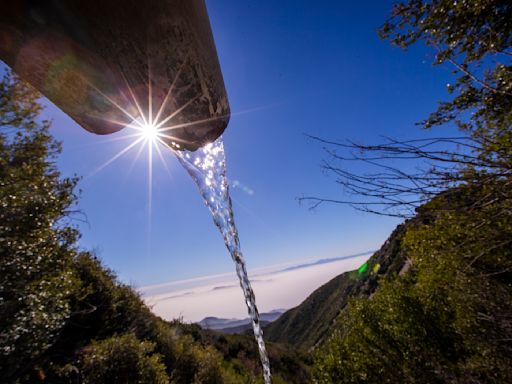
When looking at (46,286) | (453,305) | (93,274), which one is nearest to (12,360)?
(46,286)

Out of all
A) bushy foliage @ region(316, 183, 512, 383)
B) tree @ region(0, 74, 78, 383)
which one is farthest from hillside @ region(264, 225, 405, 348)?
tree @ region(0, 74, 78, 383)

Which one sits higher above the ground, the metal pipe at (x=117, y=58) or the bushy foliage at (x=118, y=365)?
the metal pipe at (x=117, y=58)

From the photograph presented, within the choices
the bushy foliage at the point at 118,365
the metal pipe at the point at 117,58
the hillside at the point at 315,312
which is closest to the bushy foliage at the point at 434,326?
the bushy foliage at the point at 118,365

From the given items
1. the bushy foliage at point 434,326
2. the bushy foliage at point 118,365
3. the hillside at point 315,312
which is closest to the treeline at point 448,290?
the bushy foliage at point 434,326

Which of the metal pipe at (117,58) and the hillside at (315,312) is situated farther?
the hillside at (315,312)

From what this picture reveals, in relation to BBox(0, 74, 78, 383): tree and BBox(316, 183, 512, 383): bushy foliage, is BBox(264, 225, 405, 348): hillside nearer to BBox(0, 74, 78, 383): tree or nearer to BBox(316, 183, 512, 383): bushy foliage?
BBox(316, 183, 512, 383): bushy foliage

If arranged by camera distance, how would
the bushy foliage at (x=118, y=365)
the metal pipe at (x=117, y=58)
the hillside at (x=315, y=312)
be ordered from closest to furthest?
the metal pipe at (x=117, y=58) < the bushy foliage at (x=118, y=365) < the hillside at (x=315, y=312)

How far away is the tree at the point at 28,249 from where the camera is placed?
20.4ft

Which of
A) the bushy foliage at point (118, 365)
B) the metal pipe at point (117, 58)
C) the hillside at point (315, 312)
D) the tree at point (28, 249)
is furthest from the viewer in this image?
the hillside at point (315, 312)

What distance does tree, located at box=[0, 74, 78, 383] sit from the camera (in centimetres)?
620

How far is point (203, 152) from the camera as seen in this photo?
1.50m

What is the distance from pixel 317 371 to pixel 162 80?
13.4 meters

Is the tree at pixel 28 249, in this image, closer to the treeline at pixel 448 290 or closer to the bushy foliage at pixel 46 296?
the bushy foliage at pixel 46 296

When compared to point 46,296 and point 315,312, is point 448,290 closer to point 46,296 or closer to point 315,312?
point 46,296
